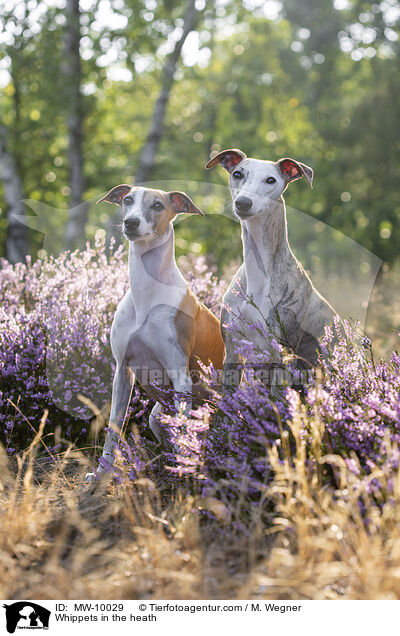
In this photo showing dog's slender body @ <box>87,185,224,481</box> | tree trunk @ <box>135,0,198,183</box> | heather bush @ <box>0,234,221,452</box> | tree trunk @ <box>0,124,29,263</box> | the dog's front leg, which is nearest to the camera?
dog's slender body @ <box>87,185,224,481</box>

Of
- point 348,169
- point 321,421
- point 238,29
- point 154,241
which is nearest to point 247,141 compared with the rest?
point 348,169

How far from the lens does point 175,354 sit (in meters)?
3.94

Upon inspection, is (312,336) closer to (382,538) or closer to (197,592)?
(382,538)

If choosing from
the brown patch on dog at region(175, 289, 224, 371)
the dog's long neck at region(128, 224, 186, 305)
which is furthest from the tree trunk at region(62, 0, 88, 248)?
the dog's long neck at region(128, 224, 186, 305)

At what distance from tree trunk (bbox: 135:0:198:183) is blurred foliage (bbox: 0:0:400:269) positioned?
866 mm

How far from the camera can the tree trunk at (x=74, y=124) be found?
1252cm

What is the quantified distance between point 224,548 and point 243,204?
2.03 metres

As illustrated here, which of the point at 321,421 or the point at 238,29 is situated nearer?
the point at 321,421

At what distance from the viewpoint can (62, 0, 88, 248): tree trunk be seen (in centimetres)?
1252

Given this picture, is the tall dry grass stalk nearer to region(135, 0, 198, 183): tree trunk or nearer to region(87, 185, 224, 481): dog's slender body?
region(87, 185, 224, 481): dog's slender body

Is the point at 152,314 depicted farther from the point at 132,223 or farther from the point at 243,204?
the point at 243,204

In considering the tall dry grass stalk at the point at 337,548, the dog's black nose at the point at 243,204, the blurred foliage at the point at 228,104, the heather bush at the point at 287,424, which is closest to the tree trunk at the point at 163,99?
the blurred foliage at the point at 228,104

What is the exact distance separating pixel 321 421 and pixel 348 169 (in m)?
15.9
